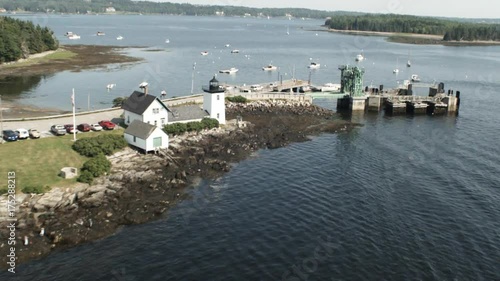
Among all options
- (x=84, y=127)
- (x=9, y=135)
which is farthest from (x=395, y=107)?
(x=9, y=135)

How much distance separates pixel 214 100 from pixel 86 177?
112ft

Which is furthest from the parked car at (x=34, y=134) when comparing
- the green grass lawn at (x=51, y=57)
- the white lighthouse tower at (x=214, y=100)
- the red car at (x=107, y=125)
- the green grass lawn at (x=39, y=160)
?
the green grass lawn at (x=51, y=57)

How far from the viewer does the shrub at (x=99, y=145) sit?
64125 millimetres

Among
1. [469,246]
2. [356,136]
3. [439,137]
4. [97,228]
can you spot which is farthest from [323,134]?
[97,228]

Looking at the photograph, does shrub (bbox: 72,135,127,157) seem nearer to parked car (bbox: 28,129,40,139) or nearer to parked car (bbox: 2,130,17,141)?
parked car (bbox: 28,129,40,139)

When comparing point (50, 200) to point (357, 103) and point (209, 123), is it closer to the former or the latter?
point (209, 123)

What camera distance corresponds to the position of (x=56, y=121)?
77.6 meters

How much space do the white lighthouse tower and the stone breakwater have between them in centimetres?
293

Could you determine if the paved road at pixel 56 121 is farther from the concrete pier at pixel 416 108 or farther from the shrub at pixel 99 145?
the concrete pier at pixel 416 108

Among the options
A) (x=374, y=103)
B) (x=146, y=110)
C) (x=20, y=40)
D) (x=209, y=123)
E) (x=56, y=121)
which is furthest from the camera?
(x=20, y=40)

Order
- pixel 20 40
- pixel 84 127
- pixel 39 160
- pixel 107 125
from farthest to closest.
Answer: pixel 20 40
pixel 107 125
pixel 84 127
pixel 39 160

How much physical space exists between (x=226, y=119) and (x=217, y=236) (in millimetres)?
48110

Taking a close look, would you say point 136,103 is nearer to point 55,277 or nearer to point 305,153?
point 305,153

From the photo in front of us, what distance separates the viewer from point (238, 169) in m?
68.9
